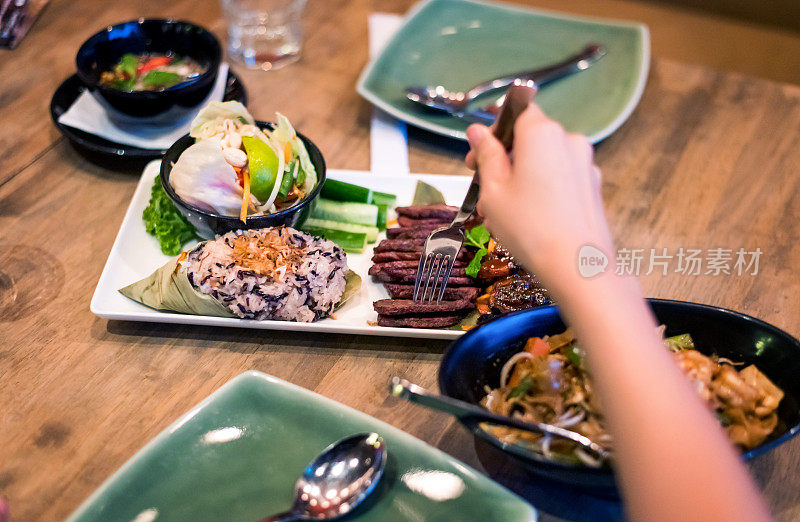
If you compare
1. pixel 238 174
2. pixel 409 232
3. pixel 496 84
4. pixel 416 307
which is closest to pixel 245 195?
pixel 238 174

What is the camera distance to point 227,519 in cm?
119

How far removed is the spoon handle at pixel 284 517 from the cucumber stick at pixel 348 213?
96cm

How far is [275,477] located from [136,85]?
5.15 ft

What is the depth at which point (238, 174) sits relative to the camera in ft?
6.01

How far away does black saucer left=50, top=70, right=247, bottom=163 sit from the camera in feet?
6.90

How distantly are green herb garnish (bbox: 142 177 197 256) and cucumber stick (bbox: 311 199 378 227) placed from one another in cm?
35

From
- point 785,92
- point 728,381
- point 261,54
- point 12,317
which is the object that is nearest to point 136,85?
point 261,54

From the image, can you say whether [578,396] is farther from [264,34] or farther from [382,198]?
[264,34]

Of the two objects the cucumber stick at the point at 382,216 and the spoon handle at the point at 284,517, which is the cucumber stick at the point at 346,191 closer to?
the cucumber stick at the point at 382,216

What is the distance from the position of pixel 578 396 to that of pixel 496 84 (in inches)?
59.4

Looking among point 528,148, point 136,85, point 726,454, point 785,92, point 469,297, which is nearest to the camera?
point 726,454

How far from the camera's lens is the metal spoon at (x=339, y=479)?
118 cm

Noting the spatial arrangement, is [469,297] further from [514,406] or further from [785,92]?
[785,92]

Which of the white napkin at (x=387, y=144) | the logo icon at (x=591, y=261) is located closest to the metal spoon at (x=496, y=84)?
the white napkin at (x=387, y=144)
